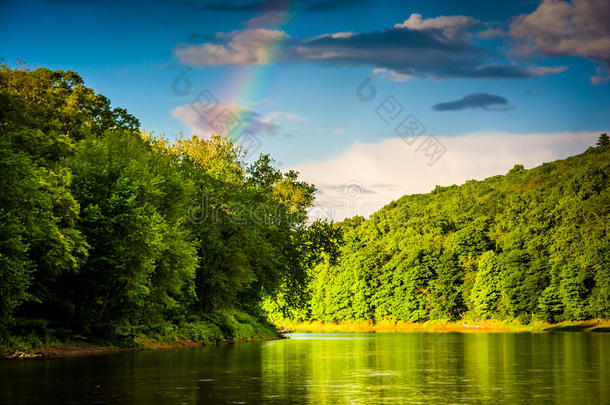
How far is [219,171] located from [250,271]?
10025 mm

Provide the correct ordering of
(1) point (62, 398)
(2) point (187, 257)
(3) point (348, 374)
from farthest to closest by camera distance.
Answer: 1. (2) point (187, 257)
2. (3) point (348, 374)
3. (1) point (62, 398)

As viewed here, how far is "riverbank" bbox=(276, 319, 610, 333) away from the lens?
93000 mm

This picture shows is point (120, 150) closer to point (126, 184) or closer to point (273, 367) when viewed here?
point (126, 184)

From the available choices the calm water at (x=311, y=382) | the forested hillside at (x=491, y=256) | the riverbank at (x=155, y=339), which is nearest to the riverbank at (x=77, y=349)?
the riverbank at (x=155, y=339)

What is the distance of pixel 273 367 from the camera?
2739 cm

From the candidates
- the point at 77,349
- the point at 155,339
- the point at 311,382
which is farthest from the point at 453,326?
the point at 311,382

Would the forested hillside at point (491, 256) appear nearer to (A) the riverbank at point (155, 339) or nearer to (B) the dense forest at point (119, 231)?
(A) the riverbank at point (155, 339)

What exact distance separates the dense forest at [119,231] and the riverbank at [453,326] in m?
30.3

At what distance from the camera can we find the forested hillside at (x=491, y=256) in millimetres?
101062

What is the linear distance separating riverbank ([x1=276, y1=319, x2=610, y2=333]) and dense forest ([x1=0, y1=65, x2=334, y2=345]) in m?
30.3

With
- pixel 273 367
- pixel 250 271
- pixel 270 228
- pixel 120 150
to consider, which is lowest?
pixel 273 367

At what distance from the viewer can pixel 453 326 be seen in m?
120

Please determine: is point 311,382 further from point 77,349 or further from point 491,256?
point 491,256

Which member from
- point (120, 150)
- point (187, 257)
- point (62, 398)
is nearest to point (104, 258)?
point (187, 257)
